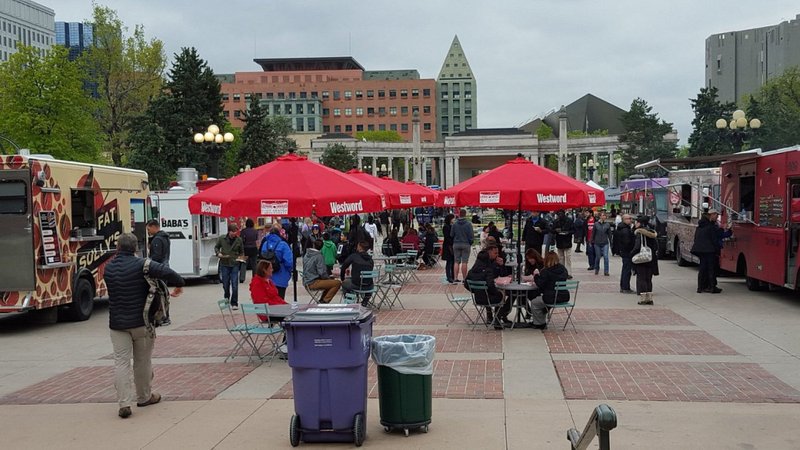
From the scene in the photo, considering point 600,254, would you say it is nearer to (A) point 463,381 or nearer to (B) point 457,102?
(A) point 463,381

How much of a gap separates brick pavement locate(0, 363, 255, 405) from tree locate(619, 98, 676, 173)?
66.6 m

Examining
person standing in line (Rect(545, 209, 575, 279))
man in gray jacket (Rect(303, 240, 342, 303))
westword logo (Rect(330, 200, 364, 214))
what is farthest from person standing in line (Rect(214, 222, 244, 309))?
person standing in line (Rect(545, 209, 575, 279))

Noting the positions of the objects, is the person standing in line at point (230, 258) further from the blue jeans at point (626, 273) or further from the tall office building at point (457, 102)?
the tall office building at point (457, 102)

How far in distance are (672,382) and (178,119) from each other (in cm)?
4608

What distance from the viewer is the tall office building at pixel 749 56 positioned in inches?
3853

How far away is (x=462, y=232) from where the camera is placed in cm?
1891

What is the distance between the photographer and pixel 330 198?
995 cm

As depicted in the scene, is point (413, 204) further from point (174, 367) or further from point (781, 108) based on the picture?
point (781, 108)

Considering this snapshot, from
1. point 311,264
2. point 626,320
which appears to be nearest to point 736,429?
point 626,320

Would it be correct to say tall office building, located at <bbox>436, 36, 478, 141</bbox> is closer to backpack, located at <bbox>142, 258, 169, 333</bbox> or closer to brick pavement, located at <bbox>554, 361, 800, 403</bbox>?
brick pavement, located at <bbox>554, 361, 800, 403</bbox>

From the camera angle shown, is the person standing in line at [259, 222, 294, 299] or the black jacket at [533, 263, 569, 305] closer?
the black jacket at [533, 263, 569, 305]

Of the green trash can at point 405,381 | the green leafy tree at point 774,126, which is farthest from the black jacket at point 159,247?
the green leafy tree at point 774,126

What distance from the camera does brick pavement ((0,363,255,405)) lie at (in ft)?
28.5

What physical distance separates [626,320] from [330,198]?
631 centimetres
